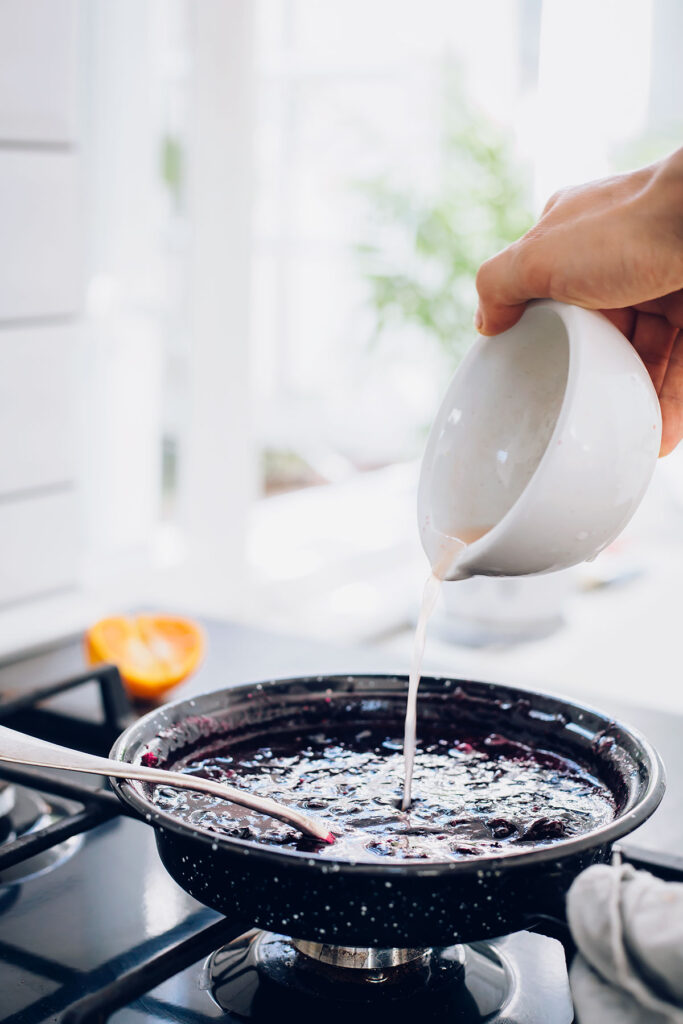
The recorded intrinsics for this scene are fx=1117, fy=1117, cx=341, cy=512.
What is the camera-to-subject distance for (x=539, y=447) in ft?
3.11

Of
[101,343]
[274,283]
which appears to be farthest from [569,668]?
[274,283]

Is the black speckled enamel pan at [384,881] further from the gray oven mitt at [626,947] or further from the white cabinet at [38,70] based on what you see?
the white cabinet at [38,70]

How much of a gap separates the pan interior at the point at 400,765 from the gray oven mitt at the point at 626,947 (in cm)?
13

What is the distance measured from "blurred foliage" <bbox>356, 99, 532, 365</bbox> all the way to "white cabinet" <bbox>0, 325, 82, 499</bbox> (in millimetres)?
1461

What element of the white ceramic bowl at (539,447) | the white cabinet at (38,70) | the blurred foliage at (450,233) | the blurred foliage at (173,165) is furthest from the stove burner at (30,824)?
the blurred foliage at (450,233)

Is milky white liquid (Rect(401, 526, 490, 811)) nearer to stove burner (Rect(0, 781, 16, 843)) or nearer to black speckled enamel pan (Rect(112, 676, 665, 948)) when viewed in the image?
black speckled enamel pan (Rect(112, 676, 665, 948))

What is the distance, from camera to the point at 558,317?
0.93m

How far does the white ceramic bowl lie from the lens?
0.80 meters

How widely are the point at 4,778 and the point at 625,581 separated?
2.34 metres

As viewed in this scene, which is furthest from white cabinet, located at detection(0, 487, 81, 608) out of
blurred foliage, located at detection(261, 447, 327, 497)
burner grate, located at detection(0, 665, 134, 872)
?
blurred foliage, located at detection(261, 447, 327, 497)

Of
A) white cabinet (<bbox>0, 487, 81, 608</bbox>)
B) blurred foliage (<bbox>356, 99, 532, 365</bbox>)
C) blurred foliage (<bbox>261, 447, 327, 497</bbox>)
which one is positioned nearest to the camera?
white cabinet (<bbox>0, 487, 81, 608</bbox>)

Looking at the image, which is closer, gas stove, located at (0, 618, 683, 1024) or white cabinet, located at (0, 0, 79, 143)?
gas stove, located at (0, 618, 683, 1024)

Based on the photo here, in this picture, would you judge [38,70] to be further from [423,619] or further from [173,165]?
[423,619]

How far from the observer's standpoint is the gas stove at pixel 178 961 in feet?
2.52
